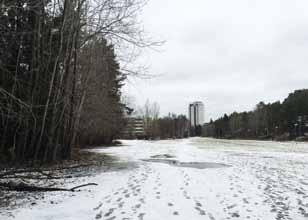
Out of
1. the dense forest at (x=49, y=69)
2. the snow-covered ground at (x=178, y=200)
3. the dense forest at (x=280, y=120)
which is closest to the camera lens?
the snow-covered ground at (x=178, y=200)

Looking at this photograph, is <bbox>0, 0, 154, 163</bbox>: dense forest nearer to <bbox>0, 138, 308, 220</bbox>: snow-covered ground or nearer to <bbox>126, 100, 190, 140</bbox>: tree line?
<bbox>0, 138, 308, 220</bbox>: snow-covered ground

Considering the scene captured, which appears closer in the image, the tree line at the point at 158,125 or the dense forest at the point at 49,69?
the dense forest at the point at 49,69

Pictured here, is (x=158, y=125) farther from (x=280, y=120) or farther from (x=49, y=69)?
(x=49, y=69)

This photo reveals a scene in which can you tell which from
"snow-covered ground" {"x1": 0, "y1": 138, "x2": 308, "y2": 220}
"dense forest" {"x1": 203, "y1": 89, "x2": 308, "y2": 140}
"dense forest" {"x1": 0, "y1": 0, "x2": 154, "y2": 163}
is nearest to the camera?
"snow-covered ground" {"x1": 0, "y1": 138, "x2": 308, "y2": 220}

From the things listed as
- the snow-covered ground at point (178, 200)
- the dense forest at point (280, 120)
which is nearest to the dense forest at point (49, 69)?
the snow-covered ground at point (178, 200)

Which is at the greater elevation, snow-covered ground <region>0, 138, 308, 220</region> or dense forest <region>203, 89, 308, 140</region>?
dense forest <region>203, 89, 308, 140</region>

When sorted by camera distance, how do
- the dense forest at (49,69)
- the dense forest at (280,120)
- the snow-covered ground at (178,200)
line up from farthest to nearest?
the dense forest at (280,120) < the dense forest at (49,69) < the snow-covered ground at (178,200)

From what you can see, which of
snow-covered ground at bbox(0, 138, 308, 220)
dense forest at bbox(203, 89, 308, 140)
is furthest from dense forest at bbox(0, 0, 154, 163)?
dense forest at bbox(203, 89, 308, 140)

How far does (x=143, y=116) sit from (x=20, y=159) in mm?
86849

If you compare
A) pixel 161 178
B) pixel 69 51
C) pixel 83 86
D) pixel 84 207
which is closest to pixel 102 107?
pixel 83 86

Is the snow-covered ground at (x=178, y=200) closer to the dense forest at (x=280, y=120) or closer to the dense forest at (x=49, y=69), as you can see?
the dense forest at (x=49, y=69)

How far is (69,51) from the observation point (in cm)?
1516

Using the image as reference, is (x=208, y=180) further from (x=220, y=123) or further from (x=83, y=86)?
(x=220, y=123)

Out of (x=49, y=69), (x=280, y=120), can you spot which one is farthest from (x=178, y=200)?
(x=280, y=120)
